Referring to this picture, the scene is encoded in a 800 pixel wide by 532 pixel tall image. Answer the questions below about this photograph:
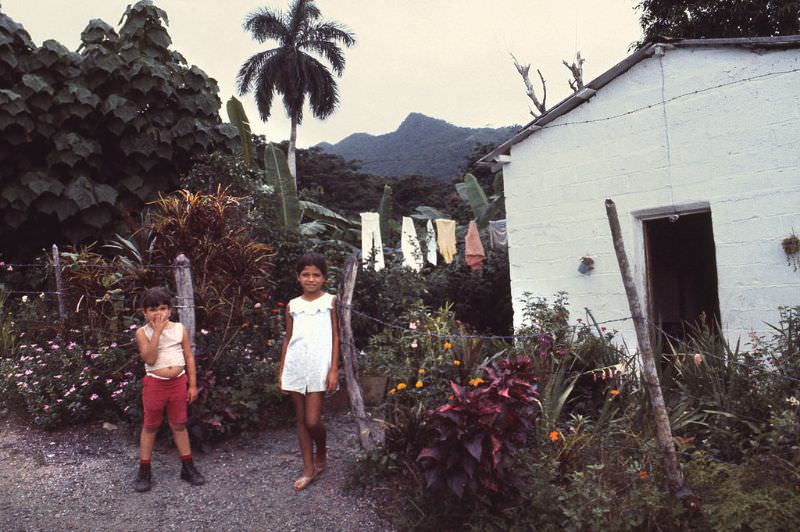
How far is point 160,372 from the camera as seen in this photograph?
4168mm

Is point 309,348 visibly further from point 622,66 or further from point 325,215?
point 325,215

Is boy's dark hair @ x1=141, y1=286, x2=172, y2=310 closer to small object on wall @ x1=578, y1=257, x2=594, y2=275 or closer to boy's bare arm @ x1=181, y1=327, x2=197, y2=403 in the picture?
boy's bare arm @ x1=181, y1=327, x2=197, y2=403

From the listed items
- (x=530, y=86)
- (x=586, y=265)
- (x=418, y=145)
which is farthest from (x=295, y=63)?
(x=418, y=145)

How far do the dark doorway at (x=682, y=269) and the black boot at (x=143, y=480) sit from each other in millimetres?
7917

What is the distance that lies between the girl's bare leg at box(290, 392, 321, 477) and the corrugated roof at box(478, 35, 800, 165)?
4.96 meters

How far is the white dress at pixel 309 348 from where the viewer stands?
404 cm

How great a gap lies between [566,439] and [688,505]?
0.83 meters

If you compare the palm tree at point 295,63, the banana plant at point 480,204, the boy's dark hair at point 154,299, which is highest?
the palm tree at point 295,63

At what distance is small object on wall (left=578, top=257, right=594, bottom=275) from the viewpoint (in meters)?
7.23

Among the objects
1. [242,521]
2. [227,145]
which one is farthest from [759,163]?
[227,145]

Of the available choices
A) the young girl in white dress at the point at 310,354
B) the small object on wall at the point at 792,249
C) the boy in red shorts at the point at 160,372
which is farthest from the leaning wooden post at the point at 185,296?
the small object on wall at the point at 792,249

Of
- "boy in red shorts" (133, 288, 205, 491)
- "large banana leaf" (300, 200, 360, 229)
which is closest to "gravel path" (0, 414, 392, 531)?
"boy in red shorts" (133, 288, 205, 491)

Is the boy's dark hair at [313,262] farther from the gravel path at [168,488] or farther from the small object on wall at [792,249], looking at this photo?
the small object on wall at [792,249]

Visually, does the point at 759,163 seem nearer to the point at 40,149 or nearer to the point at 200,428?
the point at 200,428
